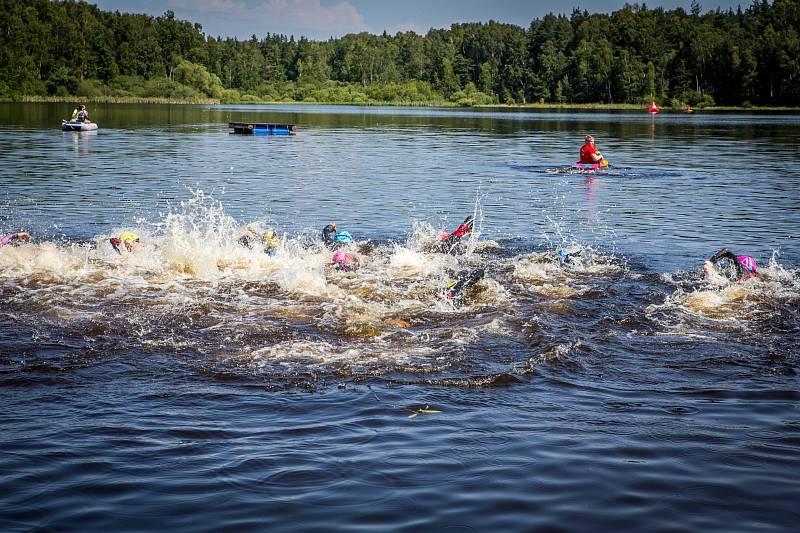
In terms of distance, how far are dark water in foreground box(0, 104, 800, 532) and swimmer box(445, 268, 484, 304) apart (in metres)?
0.19

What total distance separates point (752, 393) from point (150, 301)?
9178 mm

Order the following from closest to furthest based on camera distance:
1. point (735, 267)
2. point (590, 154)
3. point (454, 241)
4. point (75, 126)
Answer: point (735, 267) < point (454, 241) < point (590, 154) < point (75, 126)

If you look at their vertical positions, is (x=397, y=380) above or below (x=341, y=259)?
below

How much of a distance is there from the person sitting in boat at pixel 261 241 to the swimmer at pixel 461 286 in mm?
4335

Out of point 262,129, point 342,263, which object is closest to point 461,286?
point 342,263

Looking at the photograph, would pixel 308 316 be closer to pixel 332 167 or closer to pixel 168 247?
pixel 168 247

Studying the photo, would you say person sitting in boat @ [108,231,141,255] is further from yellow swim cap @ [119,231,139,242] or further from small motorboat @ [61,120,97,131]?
small motorboat @ [61,120,97,131]

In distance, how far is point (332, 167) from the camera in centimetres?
3962

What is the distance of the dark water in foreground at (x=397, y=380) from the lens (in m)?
6.96

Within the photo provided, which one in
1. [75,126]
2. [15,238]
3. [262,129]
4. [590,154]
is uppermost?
[262,129]

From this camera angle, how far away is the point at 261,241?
692 inches

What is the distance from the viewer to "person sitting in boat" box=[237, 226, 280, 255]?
17.0 m

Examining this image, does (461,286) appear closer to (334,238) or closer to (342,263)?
(342,263)

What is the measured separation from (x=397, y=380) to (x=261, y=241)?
27.4ft
